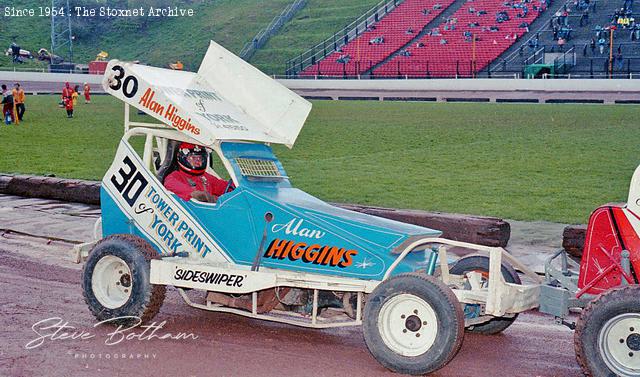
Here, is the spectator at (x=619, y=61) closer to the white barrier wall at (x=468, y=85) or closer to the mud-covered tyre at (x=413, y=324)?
the white barrier wall at (x=468, y=85)

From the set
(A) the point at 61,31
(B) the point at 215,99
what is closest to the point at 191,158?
(B) the point at 215,99

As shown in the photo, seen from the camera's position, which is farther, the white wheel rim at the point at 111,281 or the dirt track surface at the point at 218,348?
the white wheel rim at the point at 111,281

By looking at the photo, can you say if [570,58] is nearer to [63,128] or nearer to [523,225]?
[63,128]

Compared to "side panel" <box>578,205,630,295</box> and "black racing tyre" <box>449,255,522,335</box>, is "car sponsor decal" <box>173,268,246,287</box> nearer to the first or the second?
"black racing tyre" <box>449,255,522,335</box>

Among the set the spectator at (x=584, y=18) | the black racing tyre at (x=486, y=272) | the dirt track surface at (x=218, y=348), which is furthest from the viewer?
the spectator at (x=584, y=18)

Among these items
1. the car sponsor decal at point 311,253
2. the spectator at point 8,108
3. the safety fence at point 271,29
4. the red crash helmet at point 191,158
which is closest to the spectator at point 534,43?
the safety fence at point 271,29

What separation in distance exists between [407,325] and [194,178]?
2974 mm

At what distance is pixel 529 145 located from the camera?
85.0ft

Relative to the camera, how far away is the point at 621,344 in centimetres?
686

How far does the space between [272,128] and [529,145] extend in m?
17.7

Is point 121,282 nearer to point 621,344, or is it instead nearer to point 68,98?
point 621,344

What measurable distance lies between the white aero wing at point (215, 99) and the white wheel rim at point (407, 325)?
2.32 meters

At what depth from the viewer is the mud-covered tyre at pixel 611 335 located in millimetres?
6781

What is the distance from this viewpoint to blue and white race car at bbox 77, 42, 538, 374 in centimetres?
732
